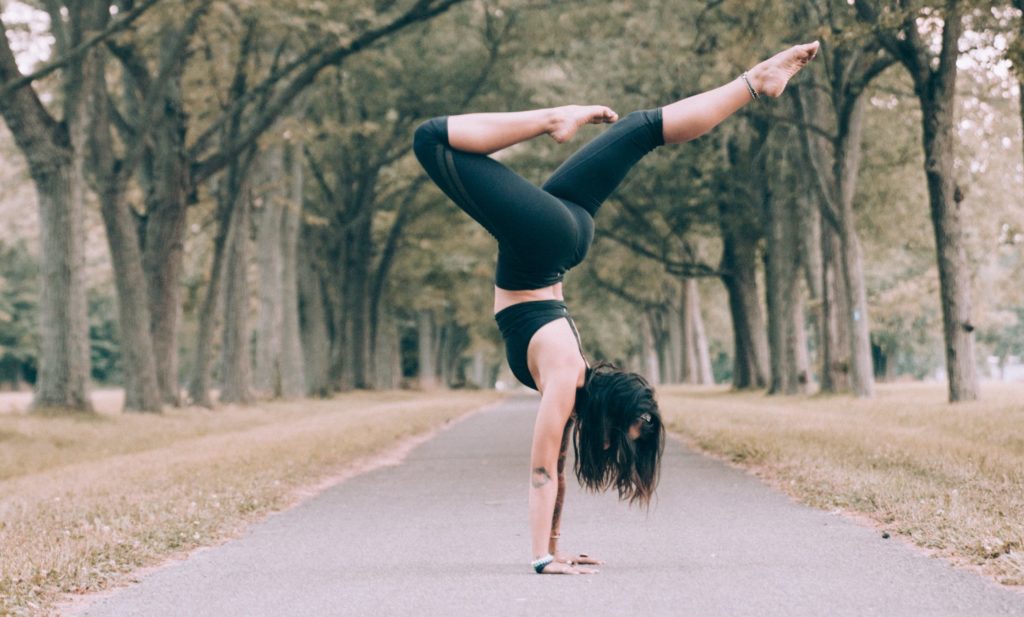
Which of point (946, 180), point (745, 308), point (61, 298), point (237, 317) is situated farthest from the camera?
point (745, 308)

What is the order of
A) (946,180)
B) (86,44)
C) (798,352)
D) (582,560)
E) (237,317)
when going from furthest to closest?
(798,352)
(237,317)
(946,180)
(86,44)
(582,560)

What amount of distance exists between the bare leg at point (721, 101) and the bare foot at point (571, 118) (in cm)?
29

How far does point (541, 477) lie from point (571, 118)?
1.68 meters

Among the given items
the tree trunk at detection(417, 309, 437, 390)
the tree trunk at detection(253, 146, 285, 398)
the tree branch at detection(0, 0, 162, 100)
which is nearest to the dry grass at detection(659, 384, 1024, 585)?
the tree branch at detection(0, 0, 162, 100)

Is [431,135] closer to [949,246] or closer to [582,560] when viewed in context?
[582,560]

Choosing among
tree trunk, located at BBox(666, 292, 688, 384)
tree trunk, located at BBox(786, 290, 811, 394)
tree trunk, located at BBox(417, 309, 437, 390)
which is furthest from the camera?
tree trunk, located at BBox(417, 309, 437, 390)

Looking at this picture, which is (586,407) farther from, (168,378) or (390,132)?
(390,132)

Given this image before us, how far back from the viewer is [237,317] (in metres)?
26.9

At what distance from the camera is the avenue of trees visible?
18.8 m

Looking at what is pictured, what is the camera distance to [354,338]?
1457 inches

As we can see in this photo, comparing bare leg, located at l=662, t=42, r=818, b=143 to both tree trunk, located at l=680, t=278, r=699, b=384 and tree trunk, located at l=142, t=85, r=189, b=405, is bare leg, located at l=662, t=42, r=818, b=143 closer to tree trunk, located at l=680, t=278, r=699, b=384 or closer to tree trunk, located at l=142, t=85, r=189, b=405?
tree trunk, located at l=142, t=85, r=189, b=405

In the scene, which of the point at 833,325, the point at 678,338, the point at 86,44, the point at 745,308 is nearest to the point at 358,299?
the point at 745,308

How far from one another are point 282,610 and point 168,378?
1750 cm

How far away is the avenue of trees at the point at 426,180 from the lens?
18.8 m
